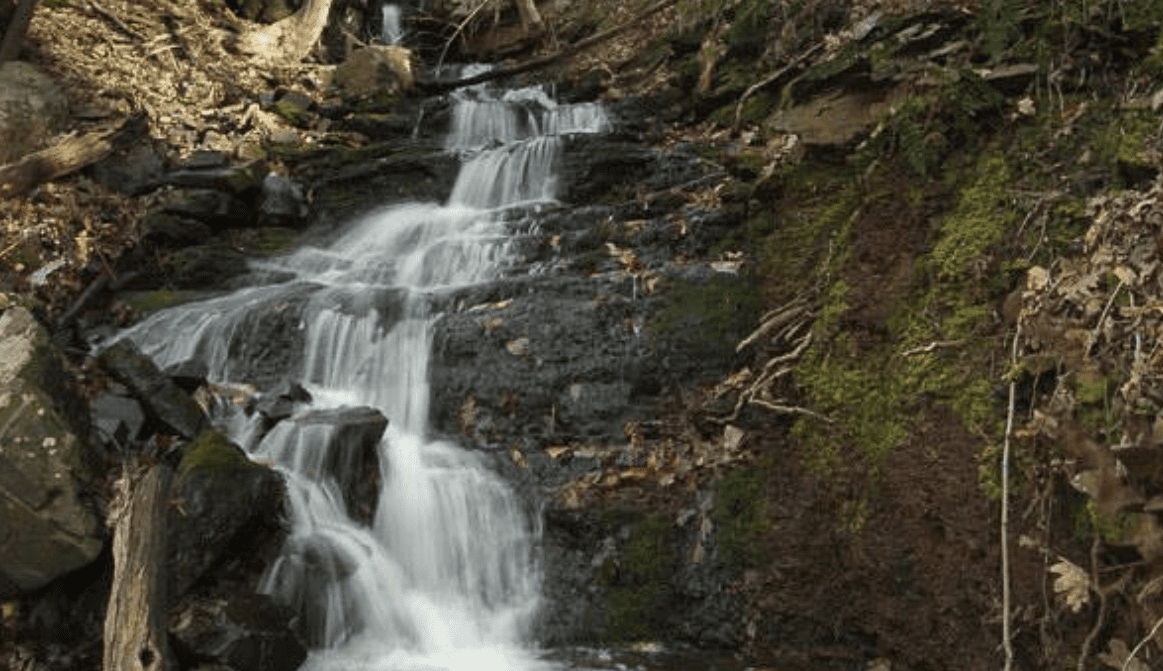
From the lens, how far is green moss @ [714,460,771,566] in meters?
5.39

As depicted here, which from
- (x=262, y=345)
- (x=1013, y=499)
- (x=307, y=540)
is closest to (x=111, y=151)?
(x=262, y=345)

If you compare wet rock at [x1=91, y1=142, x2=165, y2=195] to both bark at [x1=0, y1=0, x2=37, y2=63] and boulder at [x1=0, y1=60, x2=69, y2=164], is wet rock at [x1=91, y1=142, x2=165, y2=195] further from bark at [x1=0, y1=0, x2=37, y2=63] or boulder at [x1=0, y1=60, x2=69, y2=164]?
bark at [x1=0, y1=0, x2=37, y2=63]

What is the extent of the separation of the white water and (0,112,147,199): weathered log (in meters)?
9.74

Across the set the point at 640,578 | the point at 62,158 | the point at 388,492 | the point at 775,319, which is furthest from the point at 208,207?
the point at 640,578

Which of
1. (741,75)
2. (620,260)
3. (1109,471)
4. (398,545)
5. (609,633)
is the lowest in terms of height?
(609,633)

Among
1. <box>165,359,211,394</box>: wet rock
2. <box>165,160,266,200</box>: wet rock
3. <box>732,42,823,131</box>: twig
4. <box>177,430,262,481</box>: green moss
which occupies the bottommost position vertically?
<box>177,430,262,481</box>: green moss

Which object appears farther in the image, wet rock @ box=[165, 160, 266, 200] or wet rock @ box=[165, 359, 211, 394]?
wet rock @ box=[165, 160, 266, 200]

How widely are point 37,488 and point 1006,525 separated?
5.23 metres

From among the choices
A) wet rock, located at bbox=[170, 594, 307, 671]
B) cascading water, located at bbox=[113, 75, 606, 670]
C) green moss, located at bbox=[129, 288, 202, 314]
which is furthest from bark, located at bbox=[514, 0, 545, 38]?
wet rock, located at bbox=[170, 594, 307, 671]

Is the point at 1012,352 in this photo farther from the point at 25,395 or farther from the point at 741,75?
the point at 741,75

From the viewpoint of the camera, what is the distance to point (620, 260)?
780 cm

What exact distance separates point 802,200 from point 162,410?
498cm

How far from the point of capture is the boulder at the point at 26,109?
9.71 meters

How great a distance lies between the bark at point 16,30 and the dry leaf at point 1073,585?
39.4 ft
